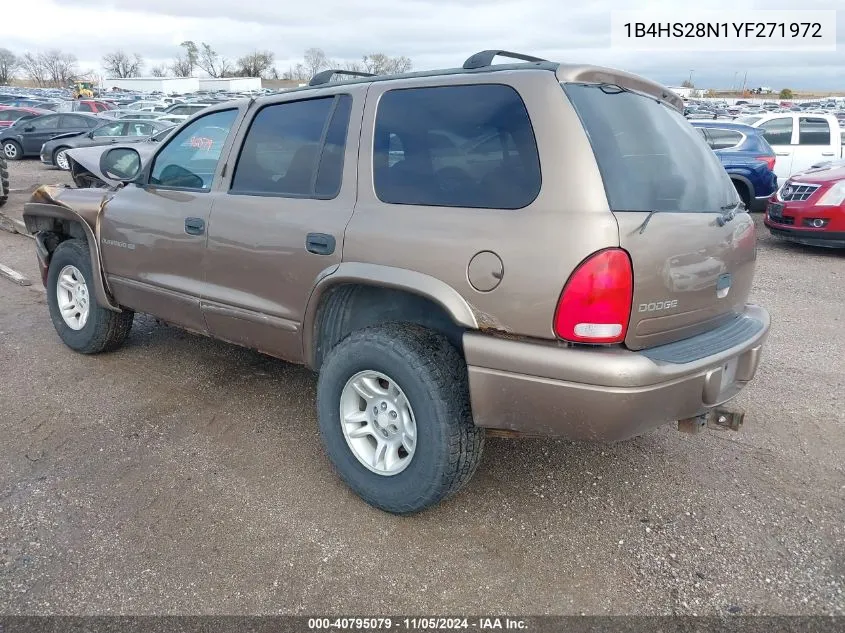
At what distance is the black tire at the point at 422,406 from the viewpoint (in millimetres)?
2602

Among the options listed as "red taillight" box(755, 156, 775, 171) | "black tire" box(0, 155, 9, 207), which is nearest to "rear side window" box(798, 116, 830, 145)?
"red taillight" box(755, 156, 775, 171)

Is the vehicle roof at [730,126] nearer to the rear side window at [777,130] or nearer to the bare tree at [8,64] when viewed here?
the rear side window at [777,130]

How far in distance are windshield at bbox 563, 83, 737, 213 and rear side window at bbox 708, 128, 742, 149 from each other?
864 centimetres

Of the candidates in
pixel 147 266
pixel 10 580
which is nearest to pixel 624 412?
pixel 10 580

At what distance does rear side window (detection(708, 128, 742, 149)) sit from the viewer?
10688 mm

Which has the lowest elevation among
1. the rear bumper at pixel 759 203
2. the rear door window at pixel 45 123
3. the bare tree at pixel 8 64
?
the rear bumper at pixel 759 203

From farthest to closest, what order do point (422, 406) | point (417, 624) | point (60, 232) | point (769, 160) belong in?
point (769, 160) → point (60, 232) → point (422, 406) → point (417, 624)

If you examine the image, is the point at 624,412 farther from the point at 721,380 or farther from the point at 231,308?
the point at 231,308

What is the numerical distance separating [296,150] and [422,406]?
1530mm

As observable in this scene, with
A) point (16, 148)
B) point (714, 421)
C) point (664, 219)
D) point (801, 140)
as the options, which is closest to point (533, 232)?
point (664, 219)

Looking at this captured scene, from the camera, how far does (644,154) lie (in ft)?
8.66

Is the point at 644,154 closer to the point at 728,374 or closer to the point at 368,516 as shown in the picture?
the point at 728,374

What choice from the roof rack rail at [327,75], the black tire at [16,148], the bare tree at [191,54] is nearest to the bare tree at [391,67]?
the roof rack rail at [327,75]

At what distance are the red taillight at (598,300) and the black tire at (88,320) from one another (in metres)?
3.36
